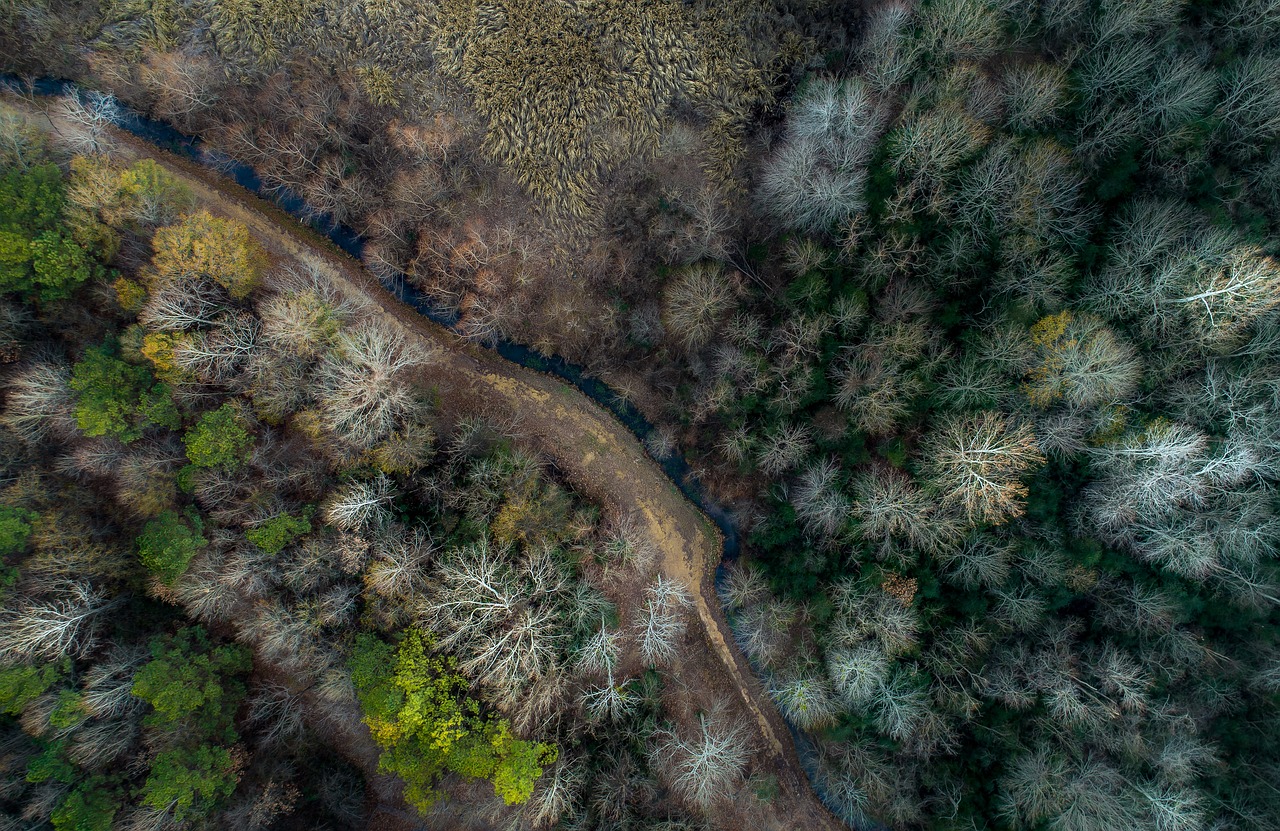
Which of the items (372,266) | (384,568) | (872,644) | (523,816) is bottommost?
(523,816)

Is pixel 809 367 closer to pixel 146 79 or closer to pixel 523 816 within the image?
pixel 523 816

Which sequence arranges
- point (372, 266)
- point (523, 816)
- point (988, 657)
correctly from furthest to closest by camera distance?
point (372, 266)
point (523, 816)
point (988, 657)

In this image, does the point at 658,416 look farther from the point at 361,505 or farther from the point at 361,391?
the point at 361,505

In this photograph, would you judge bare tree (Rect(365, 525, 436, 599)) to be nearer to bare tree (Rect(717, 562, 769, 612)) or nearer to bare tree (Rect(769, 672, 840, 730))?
bare tree (Rect(717, 562, 769, 612))

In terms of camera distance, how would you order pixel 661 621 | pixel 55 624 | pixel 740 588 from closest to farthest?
pixel 55 624 → pixel 661 621 → pixel 740 588

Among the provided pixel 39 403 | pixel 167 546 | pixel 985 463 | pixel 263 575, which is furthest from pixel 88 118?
pixel 985 463

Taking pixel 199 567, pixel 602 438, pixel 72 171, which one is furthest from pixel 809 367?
pixel 72 171

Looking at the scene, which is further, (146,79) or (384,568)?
(146,79)
